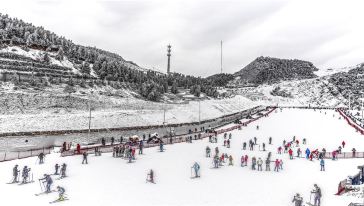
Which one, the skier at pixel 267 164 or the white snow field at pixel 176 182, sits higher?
the skier at pixel 267 164

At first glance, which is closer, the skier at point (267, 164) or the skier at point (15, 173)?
the skier at point (15, 173)

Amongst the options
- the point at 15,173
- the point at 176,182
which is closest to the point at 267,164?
the point at 176,182

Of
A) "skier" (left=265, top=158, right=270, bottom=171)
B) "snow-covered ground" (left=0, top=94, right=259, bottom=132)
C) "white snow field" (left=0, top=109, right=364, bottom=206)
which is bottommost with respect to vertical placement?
"white snow field" (left=0, top=109, right=364, bottom=206)

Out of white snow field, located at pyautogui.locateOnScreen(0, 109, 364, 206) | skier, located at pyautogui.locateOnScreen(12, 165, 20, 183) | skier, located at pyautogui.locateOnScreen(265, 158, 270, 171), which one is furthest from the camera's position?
skier, located at pyautogui.locateOnScreen(265, 158, 270, 171)

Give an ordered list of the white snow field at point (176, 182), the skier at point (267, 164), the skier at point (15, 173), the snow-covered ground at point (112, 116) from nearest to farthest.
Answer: the white snow field at point (176, 182) < the skier at point (15, 173) < the skier at point (267, 164) < the snow-covered ground at point (112, 116)

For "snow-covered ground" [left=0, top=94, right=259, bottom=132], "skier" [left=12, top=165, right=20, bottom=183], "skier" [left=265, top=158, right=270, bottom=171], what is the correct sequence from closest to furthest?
"skier" [left=12, top=165, right=20, bottom=183], "skier" [left=265, top=158, right=270, bottom=171], "snow-covered ground" [left=0, top=94, right=259, bottom=132]

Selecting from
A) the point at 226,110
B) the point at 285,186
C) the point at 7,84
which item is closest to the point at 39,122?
the point at 7,84

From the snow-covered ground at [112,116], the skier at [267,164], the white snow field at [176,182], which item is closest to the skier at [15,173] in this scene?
the white snow field at [176,182]

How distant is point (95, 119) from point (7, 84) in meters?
16.3

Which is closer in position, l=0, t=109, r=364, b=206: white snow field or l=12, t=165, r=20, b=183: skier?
l=0, t=109, r=364, b=206: white snow field

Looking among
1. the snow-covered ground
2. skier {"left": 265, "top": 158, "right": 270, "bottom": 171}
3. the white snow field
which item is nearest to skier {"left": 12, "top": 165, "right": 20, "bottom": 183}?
the white snow field

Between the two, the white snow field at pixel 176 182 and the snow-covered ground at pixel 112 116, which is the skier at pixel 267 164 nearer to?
the white snow field at pixel 176 182

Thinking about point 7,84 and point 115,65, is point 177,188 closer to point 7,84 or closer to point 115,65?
point 7,84

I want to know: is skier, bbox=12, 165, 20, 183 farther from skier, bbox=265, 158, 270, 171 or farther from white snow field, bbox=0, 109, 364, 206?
skier, bbox=265, 158, 270, 171
